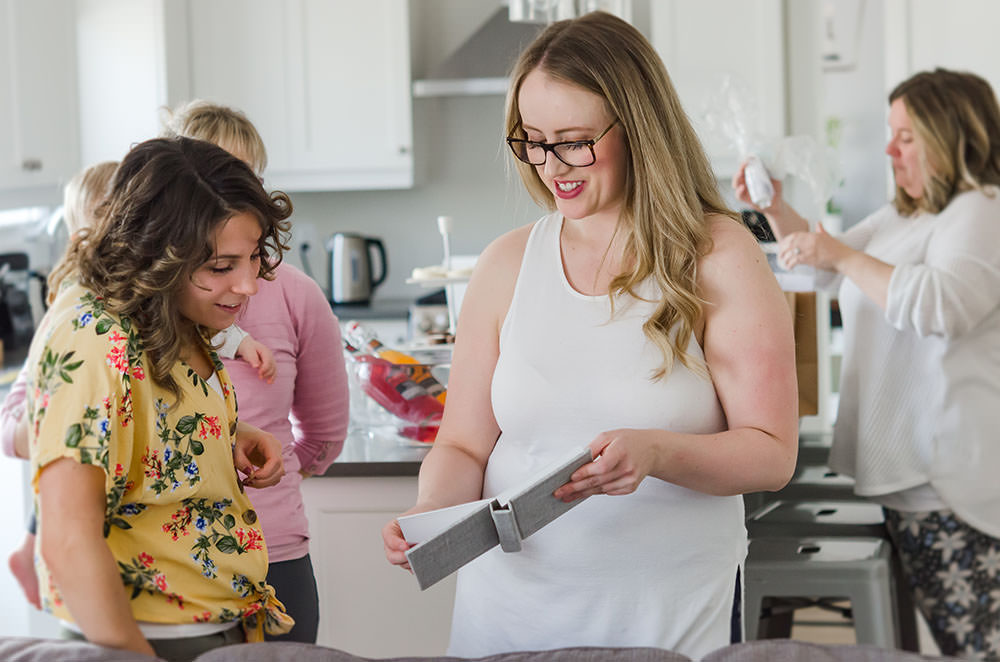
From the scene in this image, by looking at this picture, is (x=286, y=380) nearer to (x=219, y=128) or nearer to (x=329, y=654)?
(x=219, y=128)

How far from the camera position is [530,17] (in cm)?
286

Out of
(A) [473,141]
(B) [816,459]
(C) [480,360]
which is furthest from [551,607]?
(A) [473,141]

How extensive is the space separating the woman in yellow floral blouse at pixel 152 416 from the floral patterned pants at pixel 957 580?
4.03 feet

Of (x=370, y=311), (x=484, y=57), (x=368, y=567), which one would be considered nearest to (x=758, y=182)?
(x=368, y=567)

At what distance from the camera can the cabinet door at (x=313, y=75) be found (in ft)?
11.7

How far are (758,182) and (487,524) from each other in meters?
1.19

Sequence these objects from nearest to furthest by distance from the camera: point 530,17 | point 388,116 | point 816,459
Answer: point 816,459, point 530,17, point 388,116

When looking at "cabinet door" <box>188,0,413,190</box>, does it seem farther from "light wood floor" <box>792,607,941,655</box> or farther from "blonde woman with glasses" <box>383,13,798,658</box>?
"blonde woman with glasses" <box>383,13,798,658</box>

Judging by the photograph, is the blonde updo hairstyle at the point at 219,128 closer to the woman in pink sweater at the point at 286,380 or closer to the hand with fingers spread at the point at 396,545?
the woman in pink sweater at the point at 286,380

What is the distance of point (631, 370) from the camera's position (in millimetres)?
1008

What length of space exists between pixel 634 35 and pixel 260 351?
545 millimetres

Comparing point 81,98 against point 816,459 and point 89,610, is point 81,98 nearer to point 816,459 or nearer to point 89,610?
point 816,459

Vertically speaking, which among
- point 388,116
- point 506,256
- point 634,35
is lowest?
point 506,256

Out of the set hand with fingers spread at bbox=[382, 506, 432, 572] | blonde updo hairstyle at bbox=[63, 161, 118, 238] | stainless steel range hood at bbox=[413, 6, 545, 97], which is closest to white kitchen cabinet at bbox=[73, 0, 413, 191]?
stainless steel range hood at bbox=[413, 6, 545, 97]
